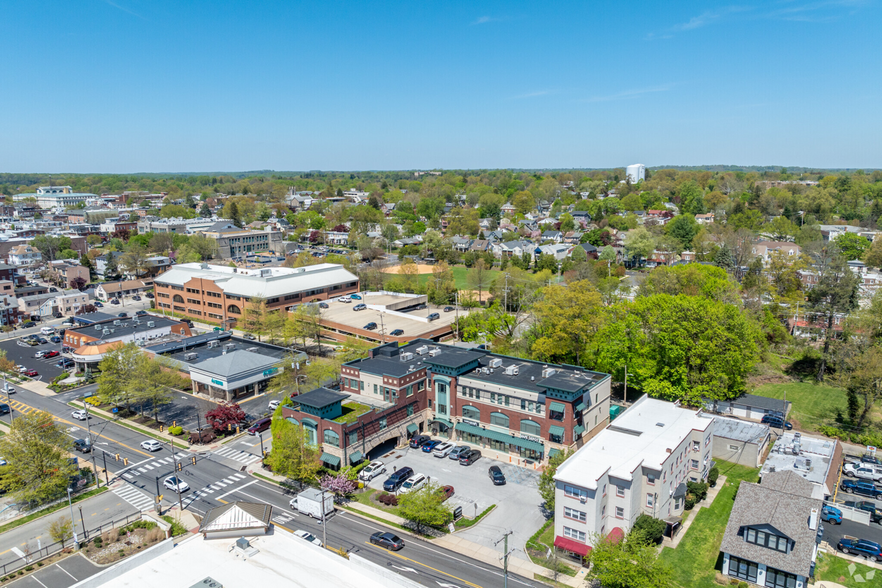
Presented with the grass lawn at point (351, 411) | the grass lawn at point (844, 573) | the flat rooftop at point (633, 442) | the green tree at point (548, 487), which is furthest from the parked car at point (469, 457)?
the grass lawn at point (844, 573)

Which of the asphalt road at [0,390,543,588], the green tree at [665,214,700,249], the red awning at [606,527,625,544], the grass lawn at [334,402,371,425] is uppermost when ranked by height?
the green tree at [665,214,700,249]

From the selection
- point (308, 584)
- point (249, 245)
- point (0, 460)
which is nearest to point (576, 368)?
point (308, 584)

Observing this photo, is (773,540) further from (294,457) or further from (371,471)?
(294,457)

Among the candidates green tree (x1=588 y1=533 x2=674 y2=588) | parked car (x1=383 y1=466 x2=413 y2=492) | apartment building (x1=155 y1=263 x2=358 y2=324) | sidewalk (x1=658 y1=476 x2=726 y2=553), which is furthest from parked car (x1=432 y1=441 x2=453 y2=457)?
apartment building (x1=155 y1=263 x2=358 y2=324)

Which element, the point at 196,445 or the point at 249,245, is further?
the point at 249,245

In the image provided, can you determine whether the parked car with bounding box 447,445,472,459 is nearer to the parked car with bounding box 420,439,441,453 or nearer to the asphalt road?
the parked car with bounding box 420,439,441,453

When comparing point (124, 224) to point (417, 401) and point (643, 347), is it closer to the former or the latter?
point (417, 401)
